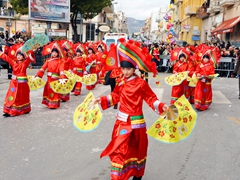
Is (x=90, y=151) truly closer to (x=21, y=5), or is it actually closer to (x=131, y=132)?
(x=131, y=132)

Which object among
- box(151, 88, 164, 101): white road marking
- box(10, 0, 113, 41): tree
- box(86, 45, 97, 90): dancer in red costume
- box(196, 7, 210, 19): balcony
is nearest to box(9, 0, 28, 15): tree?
box(10, 0, 113, 41): tree

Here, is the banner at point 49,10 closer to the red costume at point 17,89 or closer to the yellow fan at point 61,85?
the yellow fan at point 61,85

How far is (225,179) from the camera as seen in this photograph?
426 cm

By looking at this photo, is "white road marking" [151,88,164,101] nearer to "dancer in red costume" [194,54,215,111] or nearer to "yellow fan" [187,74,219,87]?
"yellow fan" [187,74,219,87]

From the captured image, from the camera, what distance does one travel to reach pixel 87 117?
3.88m

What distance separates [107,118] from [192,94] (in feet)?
10.7

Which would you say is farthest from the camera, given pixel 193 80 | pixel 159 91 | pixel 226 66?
pixel 226 66

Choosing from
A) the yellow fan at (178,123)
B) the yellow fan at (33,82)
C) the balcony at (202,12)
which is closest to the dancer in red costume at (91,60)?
the yellow fan at (33,82)

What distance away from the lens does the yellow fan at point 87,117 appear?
151 inches

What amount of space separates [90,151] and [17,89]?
3.12 metres

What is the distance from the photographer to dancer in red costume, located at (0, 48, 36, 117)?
7.41 m

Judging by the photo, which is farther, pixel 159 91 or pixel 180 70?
pixel 159 91

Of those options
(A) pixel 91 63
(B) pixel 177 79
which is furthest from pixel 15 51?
(A) pixel 91 63

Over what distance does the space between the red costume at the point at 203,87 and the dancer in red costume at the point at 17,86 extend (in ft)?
14.3
